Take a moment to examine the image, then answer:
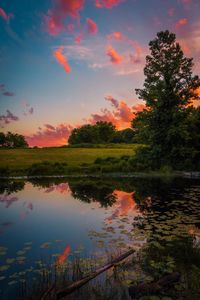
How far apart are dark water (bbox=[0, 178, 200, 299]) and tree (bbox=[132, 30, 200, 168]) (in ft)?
49.8

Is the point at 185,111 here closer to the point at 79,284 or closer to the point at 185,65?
the point at 185,65

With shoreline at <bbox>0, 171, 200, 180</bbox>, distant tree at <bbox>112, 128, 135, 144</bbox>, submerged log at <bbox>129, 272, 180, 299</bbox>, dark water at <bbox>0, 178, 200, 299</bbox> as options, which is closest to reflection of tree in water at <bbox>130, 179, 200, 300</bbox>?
dark water at <bbox>0, 178, 200, 299</bbox>

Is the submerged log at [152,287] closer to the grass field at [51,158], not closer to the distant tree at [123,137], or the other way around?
the grass field at [51,158]

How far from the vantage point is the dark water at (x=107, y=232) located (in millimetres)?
7016

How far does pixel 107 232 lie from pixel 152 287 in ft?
16.5

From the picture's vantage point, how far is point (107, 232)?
428 inches

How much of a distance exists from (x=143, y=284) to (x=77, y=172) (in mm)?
31242

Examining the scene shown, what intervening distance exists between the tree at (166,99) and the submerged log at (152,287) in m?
29.1

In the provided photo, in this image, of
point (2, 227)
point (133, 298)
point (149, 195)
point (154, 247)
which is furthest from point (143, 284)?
point (149, 195)

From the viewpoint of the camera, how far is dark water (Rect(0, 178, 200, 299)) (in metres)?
7.02

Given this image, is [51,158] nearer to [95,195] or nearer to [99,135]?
[95,195]

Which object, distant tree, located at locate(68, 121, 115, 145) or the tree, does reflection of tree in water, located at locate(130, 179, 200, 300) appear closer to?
the tree

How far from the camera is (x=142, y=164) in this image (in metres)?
36.9

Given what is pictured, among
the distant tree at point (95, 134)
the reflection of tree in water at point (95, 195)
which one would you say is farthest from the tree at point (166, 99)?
the distant tree at point (95, 134)
